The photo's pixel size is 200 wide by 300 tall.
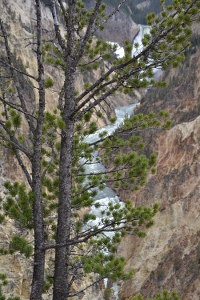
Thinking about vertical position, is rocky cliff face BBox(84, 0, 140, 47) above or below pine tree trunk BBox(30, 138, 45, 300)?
above

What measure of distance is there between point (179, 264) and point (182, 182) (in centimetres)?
499

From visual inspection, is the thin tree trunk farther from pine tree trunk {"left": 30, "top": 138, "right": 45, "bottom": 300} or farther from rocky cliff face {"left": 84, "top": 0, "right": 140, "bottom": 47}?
rocky cliff face {"left": 84, "top": 0, "right": 140, "bottom": 47}

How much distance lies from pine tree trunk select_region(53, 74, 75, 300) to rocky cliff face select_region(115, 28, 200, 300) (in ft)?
21.4

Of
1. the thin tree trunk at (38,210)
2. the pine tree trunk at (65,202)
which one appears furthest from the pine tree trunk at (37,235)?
the pine tree trunk at (65,202)

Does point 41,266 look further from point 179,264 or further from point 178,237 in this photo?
point 178,237

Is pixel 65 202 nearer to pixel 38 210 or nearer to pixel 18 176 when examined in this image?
pixel 38 210

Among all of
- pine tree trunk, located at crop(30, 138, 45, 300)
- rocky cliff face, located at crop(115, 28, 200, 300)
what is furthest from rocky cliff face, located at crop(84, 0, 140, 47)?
pine tree trunk, located at crop(30, 138, 45, 300)

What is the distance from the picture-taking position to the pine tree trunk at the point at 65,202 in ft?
9.34

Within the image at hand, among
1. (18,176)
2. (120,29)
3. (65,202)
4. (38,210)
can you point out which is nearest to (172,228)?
(18,176)

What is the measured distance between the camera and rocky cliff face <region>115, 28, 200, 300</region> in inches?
375

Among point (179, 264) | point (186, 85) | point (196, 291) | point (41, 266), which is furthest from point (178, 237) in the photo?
point (186, 85)

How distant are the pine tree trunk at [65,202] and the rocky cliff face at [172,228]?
21.4 ft

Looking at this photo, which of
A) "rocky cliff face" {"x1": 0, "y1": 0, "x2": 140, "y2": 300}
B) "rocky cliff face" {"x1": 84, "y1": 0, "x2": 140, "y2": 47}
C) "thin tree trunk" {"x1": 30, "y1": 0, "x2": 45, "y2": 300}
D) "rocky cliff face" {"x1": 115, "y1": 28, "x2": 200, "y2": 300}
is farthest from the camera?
"rocky cliff face" {"x1": 84, "y1": 0, "x2": 140, "y2": 47}

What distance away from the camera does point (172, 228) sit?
12.2m
